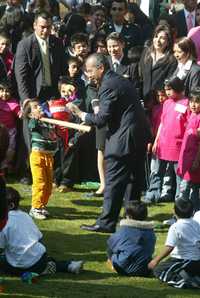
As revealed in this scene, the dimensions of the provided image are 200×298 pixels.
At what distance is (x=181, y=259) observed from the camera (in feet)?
28.4

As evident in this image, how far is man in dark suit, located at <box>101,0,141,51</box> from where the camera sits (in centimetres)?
1445

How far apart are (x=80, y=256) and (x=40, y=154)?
1.72 m

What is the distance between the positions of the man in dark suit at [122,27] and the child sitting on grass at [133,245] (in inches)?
230

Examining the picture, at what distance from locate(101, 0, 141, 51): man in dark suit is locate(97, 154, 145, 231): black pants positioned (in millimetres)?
4272

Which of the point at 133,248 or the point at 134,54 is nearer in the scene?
the point at 133,248

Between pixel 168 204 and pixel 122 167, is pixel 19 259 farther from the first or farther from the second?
pixel 168 204

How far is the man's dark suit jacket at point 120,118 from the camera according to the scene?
398 inches

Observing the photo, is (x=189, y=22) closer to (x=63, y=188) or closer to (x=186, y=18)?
(x=186, y=18)

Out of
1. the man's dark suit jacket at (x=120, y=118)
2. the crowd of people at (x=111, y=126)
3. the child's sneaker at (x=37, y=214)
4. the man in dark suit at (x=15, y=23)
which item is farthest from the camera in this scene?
the man in dark suit at (x=15, y=23)

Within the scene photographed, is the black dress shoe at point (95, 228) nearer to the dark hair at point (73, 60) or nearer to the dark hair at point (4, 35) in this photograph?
the dark hair at point (73, 60)

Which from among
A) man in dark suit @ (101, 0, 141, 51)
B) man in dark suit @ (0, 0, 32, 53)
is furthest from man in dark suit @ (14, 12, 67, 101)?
man in dark suit @ (101, 0, 141, 51)

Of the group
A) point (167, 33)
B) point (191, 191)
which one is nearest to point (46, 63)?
point (167, 33)

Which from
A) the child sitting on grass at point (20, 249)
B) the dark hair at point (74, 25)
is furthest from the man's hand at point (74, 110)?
the dark hair at point (74, 25)

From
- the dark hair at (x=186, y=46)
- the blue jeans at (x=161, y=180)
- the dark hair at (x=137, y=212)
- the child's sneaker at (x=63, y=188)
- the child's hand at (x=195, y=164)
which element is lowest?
the child's sneaker at (x=63, y=188)
